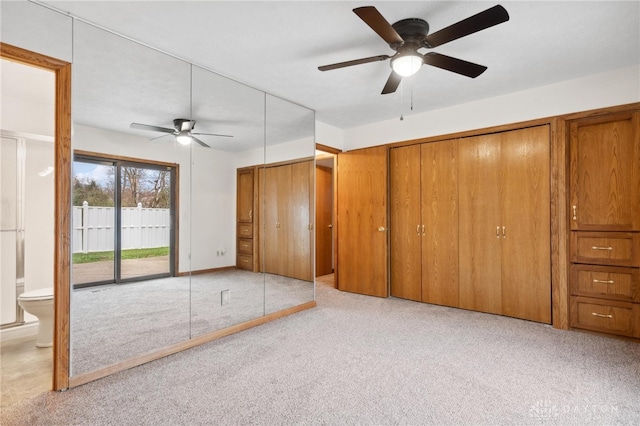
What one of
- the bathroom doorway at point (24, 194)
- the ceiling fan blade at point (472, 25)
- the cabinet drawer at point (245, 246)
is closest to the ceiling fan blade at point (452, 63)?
the ceiling fan blade at point (472, 25)

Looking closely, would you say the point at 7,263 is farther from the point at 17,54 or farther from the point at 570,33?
the point at 570,33

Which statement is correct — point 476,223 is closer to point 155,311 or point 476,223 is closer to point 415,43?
point 415,43

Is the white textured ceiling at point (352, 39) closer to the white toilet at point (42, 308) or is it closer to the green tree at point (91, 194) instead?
the green tree at point (91, 194)

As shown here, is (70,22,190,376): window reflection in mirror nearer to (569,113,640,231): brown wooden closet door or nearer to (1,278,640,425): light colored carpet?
(1,278,640,425): light colored carpet

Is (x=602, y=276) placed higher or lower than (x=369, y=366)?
higher

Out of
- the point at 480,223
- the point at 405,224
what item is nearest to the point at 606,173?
the point at 480,223

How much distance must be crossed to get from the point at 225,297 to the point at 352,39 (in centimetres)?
253

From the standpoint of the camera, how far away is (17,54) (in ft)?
6.41

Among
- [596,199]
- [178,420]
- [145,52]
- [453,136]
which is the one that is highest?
[145,52]

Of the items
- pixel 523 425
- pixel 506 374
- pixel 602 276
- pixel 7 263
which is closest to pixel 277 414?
pixel 523 425

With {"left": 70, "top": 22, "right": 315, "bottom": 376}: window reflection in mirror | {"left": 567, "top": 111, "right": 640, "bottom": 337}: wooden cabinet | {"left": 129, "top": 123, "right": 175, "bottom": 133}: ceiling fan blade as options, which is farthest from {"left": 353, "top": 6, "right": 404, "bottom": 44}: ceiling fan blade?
{"left": 567, "top": 111, "right": 640, "bottom": 337}: wooden cabinet

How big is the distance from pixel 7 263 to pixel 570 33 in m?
5.14

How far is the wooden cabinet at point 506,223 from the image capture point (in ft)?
11.0

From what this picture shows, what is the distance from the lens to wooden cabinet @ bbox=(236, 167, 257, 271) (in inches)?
132
